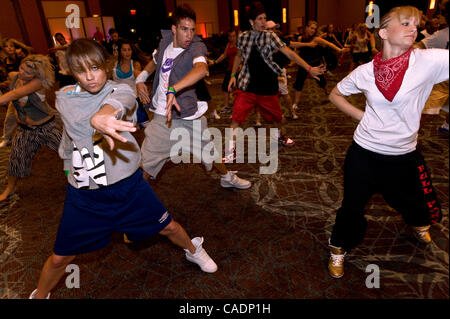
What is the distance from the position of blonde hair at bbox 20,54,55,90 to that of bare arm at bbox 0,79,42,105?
0.05 m

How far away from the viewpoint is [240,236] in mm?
2535

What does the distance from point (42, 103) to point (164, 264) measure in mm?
2057

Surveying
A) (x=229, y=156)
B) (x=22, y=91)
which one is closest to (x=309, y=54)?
(x=229, y=156)

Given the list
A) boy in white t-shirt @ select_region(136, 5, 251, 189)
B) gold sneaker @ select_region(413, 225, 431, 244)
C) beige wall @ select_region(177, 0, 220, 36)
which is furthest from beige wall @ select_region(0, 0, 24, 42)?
gold sneaker @ select_region(413, 225, 431, 244)

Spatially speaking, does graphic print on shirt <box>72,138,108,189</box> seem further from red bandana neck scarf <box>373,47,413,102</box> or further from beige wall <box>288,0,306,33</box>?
beige wall <box>288,0,306,33</box>

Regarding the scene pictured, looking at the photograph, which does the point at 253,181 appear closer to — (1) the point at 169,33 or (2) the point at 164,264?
(2) the point at 164,264

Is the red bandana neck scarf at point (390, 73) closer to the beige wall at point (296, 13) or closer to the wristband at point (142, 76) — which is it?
the wristband at point (142, 76)

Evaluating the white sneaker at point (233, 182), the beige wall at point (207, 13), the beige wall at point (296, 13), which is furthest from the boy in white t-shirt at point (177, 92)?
the beige wall at point (296, 13)

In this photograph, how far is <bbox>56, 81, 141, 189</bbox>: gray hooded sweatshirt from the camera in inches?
58.7

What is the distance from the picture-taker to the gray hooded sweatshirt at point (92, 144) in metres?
1.49

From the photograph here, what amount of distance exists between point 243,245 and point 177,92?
134cm

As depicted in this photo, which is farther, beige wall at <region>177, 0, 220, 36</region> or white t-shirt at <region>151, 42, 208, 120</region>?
beige wall at <region>177, 0, 220, 36</region>

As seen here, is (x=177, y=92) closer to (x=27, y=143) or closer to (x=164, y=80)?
(x=164, y=80)
